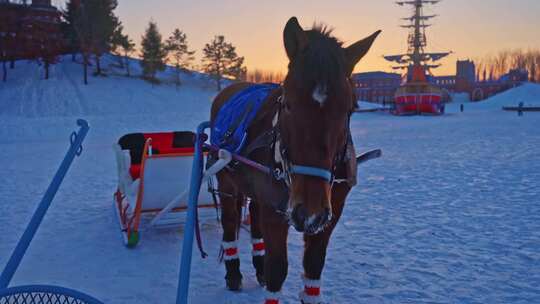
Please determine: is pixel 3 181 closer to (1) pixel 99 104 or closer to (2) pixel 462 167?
(2) pixel 462 167

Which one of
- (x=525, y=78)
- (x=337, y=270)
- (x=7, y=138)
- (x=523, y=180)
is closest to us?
(x=337, y=270)

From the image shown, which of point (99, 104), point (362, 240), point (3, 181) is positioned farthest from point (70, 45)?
point (362, 240)

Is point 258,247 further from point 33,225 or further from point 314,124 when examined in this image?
point 314,124

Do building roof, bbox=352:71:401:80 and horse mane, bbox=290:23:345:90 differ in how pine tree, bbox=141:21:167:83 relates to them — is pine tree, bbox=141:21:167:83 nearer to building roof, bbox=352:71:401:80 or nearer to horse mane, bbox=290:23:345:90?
horse mane, bbox=290:23:345:90

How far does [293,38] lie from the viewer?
202 centimetres

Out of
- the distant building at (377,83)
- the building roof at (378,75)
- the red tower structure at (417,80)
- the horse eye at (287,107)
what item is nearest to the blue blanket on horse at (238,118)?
the horse eye at (287,107)

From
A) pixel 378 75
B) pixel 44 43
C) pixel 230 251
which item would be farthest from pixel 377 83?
pixel 230 251

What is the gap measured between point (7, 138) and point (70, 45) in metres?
33.3

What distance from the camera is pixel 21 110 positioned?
3447 cm

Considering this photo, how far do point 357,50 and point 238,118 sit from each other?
129 cm

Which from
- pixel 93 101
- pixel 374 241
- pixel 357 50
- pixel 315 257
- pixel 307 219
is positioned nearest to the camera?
pixel 307 219

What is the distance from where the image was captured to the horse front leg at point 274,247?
254 centimetres

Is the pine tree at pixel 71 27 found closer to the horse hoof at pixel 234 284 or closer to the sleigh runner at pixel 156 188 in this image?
the sleigh runner at pixel 156 188

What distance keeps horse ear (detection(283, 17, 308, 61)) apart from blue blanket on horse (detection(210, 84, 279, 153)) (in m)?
0.95
